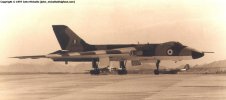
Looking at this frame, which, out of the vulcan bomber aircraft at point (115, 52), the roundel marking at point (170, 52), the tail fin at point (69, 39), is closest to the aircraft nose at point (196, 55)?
the vulcan bomber aircraft at point (115, 52)

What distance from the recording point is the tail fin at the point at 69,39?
51.6 metres

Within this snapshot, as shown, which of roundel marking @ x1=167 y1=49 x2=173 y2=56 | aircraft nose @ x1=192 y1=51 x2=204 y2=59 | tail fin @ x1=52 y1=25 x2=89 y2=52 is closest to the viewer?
roundel marking @ x1=167 y1=49 x2=173 y2=56

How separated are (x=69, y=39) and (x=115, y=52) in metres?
6.91

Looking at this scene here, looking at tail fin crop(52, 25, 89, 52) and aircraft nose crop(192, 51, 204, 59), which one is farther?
tail fin crop(52, 25, 89, 52)

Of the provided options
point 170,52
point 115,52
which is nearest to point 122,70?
point 115,52

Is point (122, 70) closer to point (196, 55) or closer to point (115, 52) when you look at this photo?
point (115, 52)

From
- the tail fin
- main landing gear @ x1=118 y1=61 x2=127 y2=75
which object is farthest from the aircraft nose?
the tail fin

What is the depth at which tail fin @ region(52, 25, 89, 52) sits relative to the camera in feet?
169

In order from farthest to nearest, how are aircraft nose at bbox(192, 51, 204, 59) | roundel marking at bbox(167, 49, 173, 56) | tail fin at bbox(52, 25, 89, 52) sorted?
tail fin at bbox(52, 25, 89, 52), aircraft nose at bbox(192, 51, 204, 59), roundel marking at bbox(167, 49, 173, 56)

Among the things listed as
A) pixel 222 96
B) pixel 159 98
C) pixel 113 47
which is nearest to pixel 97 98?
pixel 159 98

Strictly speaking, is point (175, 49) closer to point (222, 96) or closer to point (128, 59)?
point (128, 59)

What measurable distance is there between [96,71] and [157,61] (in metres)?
6.41

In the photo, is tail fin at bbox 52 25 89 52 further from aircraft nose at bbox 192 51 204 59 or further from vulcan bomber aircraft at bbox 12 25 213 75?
aircraft nose at bbox 192 51 204 59

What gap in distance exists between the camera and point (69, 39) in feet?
171
